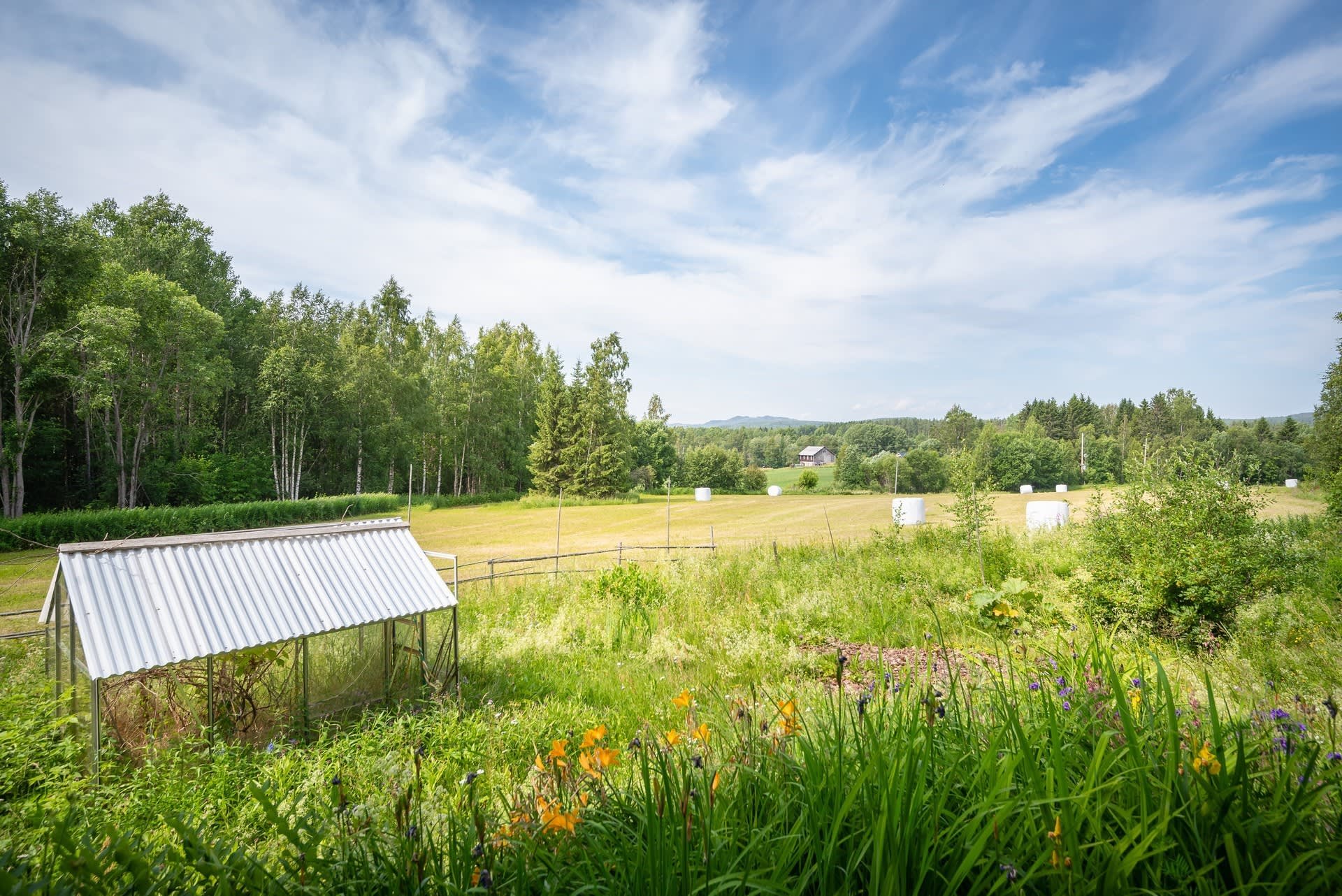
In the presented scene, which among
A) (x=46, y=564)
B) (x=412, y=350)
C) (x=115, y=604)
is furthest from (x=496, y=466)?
(x=115, y=604)

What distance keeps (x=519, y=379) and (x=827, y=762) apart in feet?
180

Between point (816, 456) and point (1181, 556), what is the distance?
137051 mm

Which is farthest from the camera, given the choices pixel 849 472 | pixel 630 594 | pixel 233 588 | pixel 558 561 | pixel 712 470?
pixel 712 470

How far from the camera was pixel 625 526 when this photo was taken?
35062 mm

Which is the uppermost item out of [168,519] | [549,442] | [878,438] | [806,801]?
[878,438]

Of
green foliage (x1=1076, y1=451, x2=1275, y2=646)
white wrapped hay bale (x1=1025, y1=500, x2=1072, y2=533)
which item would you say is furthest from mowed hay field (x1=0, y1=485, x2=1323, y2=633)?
green foliage (x1=1076, y1=451, x2=1275, y2=646)

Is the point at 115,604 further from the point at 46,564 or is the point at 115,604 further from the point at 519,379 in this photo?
the point at 519,379

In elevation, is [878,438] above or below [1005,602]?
above

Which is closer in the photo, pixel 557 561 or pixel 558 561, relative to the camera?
pixel 557 561

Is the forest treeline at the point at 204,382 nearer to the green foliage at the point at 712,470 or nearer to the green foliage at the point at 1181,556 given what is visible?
the green foliage at the point at 712,470

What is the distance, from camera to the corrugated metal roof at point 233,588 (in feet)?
18.3

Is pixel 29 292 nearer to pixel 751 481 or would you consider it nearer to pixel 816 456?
pixel 751 481

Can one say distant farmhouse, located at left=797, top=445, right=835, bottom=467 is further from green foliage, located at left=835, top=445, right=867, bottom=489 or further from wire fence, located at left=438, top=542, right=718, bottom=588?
wire fence, located at left=438, top=542, right=718, bottom=588

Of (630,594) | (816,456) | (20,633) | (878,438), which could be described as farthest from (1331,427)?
(816,456)
